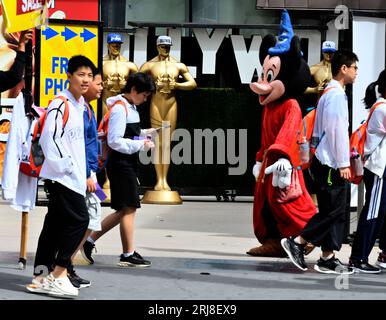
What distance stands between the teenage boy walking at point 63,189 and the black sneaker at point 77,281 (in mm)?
262

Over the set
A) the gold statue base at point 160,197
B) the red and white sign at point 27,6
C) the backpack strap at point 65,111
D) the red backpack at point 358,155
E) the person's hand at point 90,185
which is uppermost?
the red and white sign at point 27,6

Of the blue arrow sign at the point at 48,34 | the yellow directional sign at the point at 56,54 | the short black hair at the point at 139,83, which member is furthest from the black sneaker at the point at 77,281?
the blue arrow sign at the point at 48,34

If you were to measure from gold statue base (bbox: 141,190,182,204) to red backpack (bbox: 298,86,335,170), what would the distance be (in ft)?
19.4

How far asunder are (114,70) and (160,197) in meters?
1.82

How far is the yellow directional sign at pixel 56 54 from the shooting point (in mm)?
13406

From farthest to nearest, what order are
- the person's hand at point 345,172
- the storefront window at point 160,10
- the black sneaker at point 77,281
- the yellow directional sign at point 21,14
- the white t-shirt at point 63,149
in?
the storefront window at point 160,10 → the person's hand at point 345,172 → the yellow directional sign at point 21,14 → the black sneaker at point 77,281 → the white t-shirt at point 63,149

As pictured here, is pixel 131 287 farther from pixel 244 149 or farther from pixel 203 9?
pixel 203 9

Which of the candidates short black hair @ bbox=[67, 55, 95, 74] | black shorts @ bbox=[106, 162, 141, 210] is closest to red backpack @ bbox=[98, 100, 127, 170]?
black shorts @ bbox=[106, 162, 141, 210]

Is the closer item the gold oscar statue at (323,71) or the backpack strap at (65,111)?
the backpack strap at (65,111)

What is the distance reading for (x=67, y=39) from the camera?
1348 centimetres

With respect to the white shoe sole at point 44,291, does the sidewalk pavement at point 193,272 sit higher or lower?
lower

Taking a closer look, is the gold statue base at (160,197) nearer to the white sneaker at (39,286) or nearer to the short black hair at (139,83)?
the short black hair at (139,83)

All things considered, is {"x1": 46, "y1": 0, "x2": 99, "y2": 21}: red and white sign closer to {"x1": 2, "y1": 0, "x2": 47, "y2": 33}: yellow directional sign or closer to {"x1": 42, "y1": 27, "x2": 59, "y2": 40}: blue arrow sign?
{"x1": 42, "y1": 27, "x2": 59, "y2": 40}: blue arrow sign
